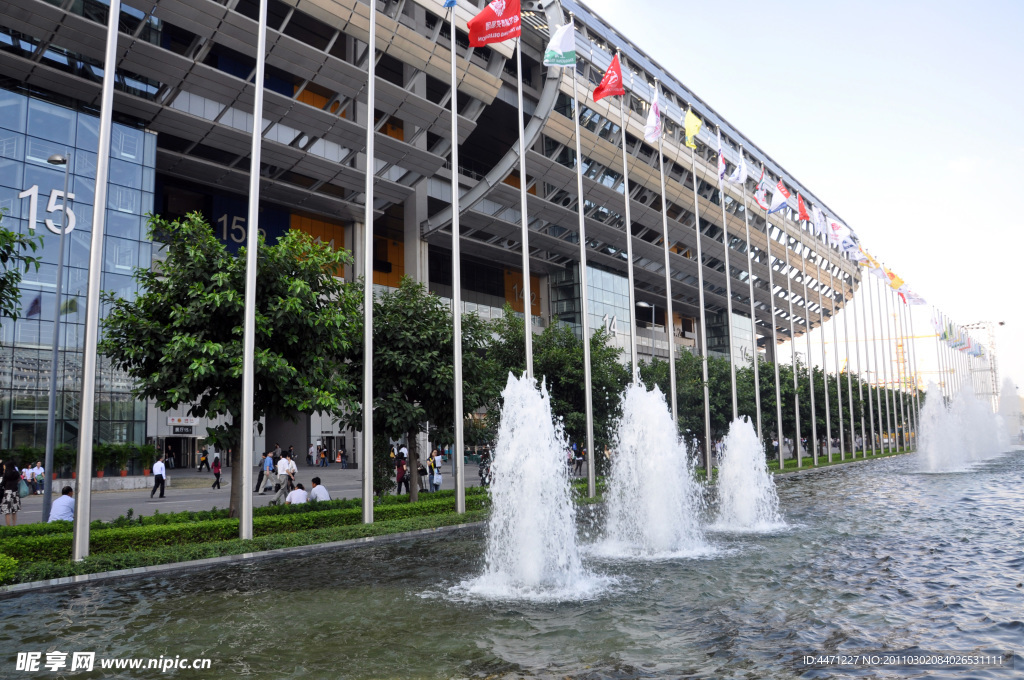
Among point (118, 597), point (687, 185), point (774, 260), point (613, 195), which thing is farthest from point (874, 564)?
point (774, 260)

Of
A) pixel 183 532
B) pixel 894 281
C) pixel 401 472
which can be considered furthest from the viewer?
pixel 894 281

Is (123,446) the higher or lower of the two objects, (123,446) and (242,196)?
the lower

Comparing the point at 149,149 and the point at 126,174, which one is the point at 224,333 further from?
the point at 149,149

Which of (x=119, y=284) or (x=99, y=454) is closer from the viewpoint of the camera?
(x=99, y=454)

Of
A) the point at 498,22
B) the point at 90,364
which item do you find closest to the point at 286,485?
the point at 90,364

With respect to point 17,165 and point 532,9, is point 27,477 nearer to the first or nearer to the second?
point 17,165

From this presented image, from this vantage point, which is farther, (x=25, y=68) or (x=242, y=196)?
(x=242, y=196)

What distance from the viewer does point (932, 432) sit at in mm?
41188

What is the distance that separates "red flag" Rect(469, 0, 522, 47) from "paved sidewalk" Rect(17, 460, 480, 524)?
16248 millimetres

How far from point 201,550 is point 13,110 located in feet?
81.9

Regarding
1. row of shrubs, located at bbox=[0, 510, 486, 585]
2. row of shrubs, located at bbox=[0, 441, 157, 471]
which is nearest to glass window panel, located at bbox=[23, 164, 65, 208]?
row of shrubs, located at bbox=[0, 441, 157, 471]

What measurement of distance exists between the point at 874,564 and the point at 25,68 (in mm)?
32874

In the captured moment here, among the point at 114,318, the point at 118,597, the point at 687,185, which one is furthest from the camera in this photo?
the point at 687,185

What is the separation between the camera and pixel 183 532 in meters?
14.1
